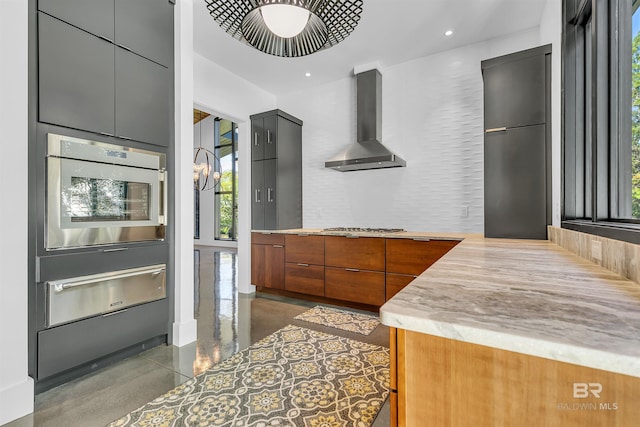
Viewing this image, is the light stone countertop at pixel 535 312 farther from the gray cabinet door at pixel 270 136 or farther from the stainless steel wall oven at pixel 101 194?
the gray cabinet door at pixel 270 136

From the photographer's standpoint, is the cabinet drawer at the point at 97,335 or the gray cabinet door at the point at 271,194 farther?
the gray cabinet door at the point at 271,194

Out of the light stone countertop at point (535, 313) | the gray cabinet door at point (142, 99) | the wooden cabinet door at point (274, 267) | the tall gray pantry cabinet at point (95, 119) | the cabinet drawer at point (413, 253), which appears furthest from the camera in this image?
the wooden cabinet door at point (274, 267)

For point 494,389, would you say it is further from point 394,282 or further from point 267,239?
point 267,239

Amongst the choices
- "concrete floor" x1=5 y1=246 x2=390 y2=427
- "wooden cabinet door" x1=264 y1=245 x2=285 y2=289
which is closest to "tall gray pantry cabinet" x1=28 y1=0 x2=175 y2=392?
"concrete floor" x1=5 y1=246 x2=390 y2=427

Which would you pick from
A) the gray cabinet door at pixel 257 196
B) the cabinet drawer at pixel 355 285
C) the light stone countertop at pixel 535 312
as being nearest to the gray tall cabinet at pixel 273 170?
the gray cabinet door at pixel 257 196

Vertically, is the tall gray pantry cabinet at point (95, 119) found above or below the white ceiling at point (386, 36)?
below

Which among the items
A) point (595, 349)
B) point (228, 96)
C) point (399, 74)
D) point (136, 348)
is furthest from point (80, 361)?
point (399, 74)

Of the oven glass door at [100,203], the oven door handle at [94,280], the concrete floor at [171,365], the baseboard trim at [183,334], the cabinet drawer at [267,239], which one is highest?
the oven glass door at [100,203]

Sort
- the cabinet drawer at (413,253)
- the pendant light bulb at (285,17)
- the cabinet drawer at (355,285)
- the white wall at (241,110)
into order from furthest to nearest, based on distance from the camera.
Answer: the white wall at (241,110) < the cabinet drawer at (355,285) < the cabinet drawer at (413,253) < the pendant light bulb at (285,17)

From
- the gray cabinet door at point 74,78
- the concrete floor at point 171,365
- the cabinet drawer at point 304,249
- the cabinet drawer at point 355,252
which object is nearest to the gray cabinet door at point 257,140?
the cabinet drawer at point 304,249

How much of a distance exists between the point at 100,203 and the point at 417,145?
335 cm

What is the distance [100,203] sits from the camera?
6.91 feet

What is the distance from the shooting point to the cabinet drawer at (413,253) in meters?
2.92

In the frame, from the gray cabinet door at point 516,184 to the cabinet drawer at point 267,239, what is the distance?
2.45 metres
